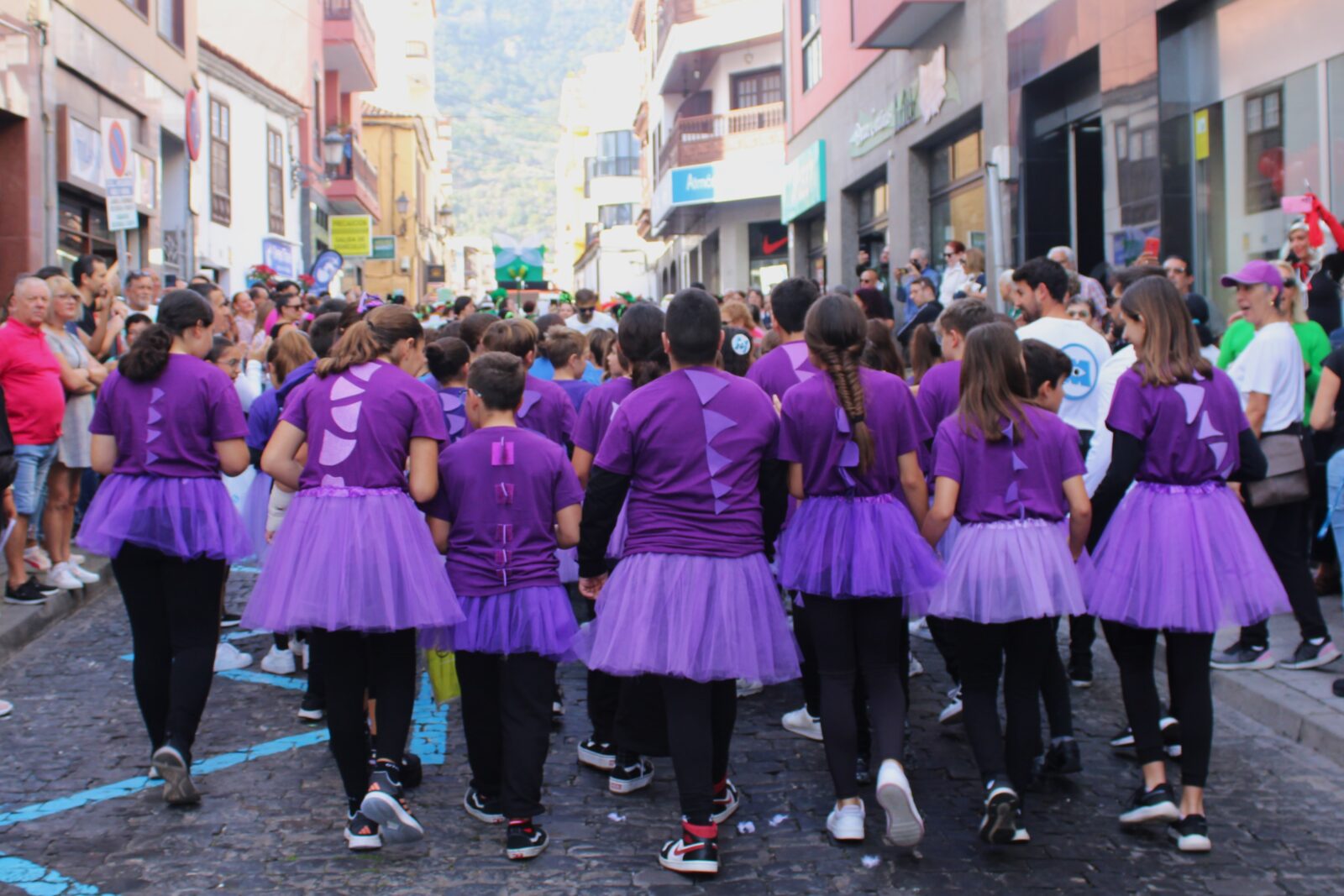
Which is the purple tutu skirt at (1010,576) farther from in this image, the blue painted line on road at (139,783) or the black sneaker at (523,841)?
the blue painted line on road at (139,783)

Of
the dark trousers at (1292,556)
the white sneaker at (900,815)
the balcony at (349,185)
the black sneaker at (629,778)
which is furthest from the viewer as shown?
the balcony at (349,185)

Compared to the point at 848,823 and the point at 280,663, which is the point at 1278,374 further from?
the point at 280,663

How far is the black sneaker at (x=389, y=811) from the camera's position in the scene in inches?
191

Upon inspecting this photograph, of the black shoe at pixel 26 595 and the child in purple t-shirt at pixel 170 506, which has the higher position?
the child in purple t-shirt at pixel 170 506

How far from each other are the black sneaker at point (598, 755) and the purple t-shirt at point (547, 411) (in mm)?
1418

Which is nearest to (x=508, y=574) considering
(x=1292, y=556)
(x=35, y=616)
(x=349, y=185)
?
(x=1292, y=556)

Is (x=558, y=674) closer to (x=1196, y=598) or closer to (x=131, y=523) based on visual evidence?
(x=131, y=523)

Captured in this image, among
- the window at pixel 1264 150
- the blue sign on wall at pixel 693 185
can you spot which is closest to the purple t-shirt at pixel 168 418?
the window at pixel 1264 150

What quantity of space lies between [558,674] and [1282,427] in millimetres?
4019

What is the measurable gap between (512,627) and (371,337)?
1.19 m

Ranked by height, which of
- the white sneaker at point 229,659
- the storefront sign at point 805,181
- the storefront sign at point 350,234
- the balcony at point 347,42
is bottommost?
the white sneaker at point 229,659

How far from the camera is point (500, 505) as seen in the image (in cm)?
503

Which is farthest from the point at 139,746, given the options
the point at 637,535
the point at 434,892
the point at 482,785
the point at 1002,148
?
the point at 1002,148

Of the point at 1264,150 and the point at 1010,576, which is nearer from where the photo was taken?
the point at 1010,576
